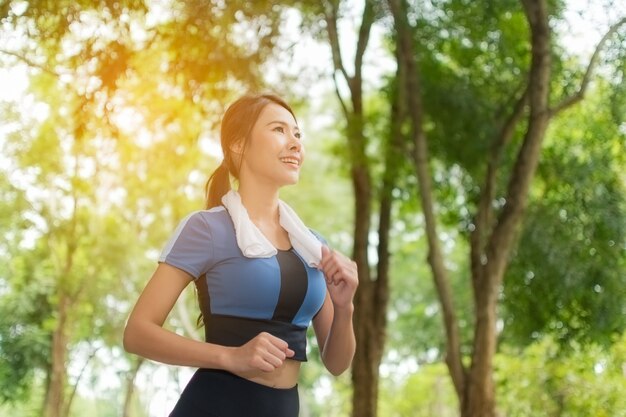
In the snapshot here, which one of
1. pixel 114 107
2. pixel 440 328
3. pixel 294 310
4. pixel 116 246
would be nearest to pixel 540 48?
pixel 114 107

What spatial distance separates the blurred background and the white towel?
2.52 metres

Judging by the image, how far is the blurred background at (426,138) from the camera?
534 cm

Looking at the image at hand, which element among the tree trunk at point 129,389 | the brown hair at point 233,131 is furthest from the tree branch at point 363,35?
the brown hair at point 233,131

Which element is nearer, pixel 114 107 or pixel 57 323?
pixel 114 107

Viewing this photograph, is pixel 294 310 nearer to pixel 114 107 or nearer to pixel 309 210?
pixel 114 107

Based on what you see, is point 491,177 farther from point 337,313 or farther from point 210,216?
→ point 210,216

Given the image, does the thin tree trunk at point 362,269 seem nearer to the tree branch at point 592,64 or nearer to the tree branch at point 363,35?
the tree branch at point 363,35

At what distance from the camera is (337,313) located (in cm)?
157

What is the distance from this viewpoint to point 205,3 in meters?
5.24

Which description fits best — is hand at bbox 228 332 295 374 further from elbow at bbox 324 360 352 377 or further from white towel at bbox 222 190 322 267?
elbow at bbox 324 360 352 377

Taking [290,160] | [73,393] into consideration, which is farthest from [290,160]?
[73,393]

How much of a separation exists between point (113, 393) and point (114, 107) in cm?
708

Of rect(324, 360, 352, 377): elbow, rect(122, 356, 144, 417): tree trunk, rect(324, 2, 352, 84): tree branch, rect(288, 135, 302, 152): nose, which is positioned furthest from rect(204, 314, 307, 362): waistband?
rect(122, 356, 144, 417): tree trunk

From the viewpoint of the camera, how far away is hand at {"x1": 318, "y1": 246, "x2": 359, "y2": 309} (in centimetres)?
147
